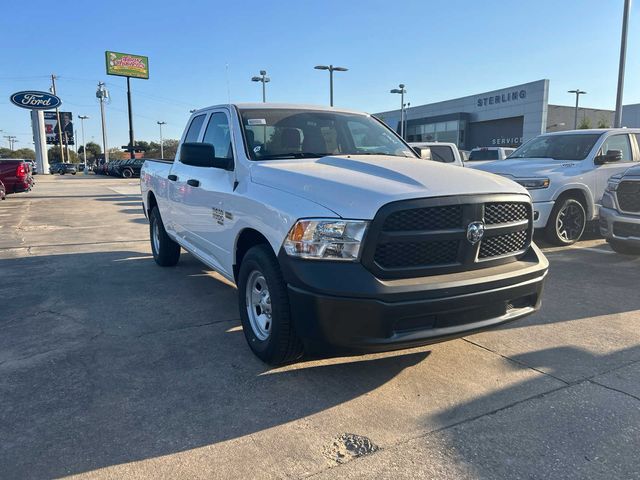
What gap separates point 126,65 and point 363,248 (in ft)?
191

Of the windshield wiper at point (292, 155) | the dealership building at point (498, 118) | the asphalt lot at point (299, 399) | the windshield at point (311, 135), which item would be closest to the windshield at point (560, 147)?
the asphalt lot at point (299, 399)

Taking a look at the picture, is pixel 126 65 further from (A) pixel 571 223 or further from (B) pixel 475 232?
(B) pixel 475 232

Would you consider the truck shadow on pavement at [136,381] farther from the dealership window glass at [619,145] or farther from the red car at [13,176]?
the red car at [13,176]

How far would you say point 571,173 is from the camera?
8062 mm

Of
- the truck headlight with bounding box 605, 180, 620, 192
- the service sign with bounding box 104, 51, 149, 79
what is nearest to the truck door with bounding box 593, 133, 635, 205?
the truck headlight with bounding box 605, 180, 620, 192

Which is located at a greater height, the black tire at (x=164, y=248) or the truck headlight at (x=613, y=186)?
the truck headlight at (x=613, y=186)

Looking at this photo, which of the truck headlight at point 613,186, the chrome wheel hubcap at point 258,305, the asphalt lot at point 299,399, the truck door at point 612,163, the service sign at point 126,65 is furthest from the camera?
the service sign at point 126,65

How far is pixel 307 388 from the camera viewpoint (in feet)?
10.9

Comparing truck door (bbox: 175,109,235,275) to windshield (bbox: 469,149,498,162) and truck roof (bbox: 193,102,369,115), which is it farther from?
→ windshield (bbox: 469,149,498,162)

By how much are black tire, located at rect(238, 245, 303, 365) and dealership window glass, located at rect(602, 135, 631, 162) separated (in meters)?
7.47

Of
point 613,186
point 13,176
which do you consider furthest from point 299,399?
point 13,176

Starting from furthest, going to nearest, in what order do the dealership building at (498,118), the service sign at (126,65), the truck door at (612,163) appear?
the service sign at (126,65), the dealership building at (498,118), the truck door at (612,163)

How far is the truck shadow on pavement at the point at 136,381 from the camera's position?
107 inches

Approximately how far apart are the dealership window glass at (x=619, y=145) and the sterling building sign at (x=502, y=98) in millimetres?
39958
